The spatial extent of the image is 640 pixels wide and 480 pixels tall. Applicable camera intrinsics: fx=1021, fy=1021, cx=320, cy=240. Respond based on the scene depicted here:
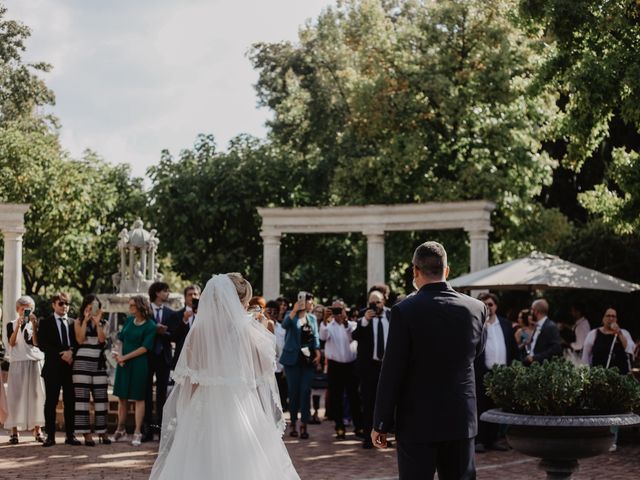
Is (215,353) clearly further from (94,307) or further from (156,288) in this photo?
(156,288)

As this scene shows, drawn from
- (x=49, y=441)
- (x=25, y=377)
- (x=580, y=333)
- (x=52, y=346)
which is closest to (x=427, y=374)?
(x=52, y=346)

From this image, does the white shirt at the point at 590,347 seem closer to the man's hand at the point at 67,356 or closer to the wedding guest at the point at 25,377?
the man's hand at the point at 67,356

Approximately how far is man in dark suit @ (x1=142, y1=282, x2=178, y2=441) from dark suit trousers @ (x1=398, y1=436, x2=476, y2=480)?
25.5 feet

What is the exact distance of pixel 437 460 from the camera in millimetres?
6207

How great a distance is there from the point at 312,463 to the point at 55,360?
3.87 metres

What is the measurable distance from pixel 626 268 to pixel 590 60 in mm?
9955

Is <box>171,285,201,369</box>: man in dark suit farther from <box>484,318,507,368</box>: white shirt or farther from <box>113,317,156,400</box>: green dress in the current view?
<box>484,318,507,368</box>: white shirt

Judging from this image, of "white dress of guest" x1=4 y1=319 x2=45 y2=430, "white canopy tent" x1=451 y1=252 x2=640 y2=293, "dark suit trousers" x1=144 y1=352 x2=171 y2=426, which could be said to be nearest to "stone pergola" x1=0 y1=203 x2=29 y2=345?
"white dress of guest" x1=4 y1=319 x2=45 y2=430

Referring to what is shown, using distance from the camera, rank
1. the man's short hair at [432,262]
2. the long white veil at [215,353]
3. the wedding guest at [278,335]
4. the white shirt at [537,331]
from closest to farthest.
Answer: the man's short hair at [432,262] → the long white veil at [215,353] → the white shirt at [537,331] → the wedding guest at [278,335]

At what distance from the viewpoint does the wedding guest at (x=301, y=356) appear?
46.9 ft

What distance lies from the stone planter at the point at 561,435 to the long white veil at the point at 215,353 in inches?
79.8

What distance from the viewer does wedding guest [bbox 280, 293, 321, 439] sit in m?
14.3

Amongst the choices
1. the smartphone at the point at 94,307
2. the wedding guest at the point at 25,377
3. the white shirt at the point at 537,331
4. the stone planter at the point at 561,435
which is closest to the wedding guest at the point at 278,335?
the smartphone at the point at 94,307

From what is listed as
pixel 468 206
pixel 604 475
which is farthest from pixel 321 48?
pixel 604 475
